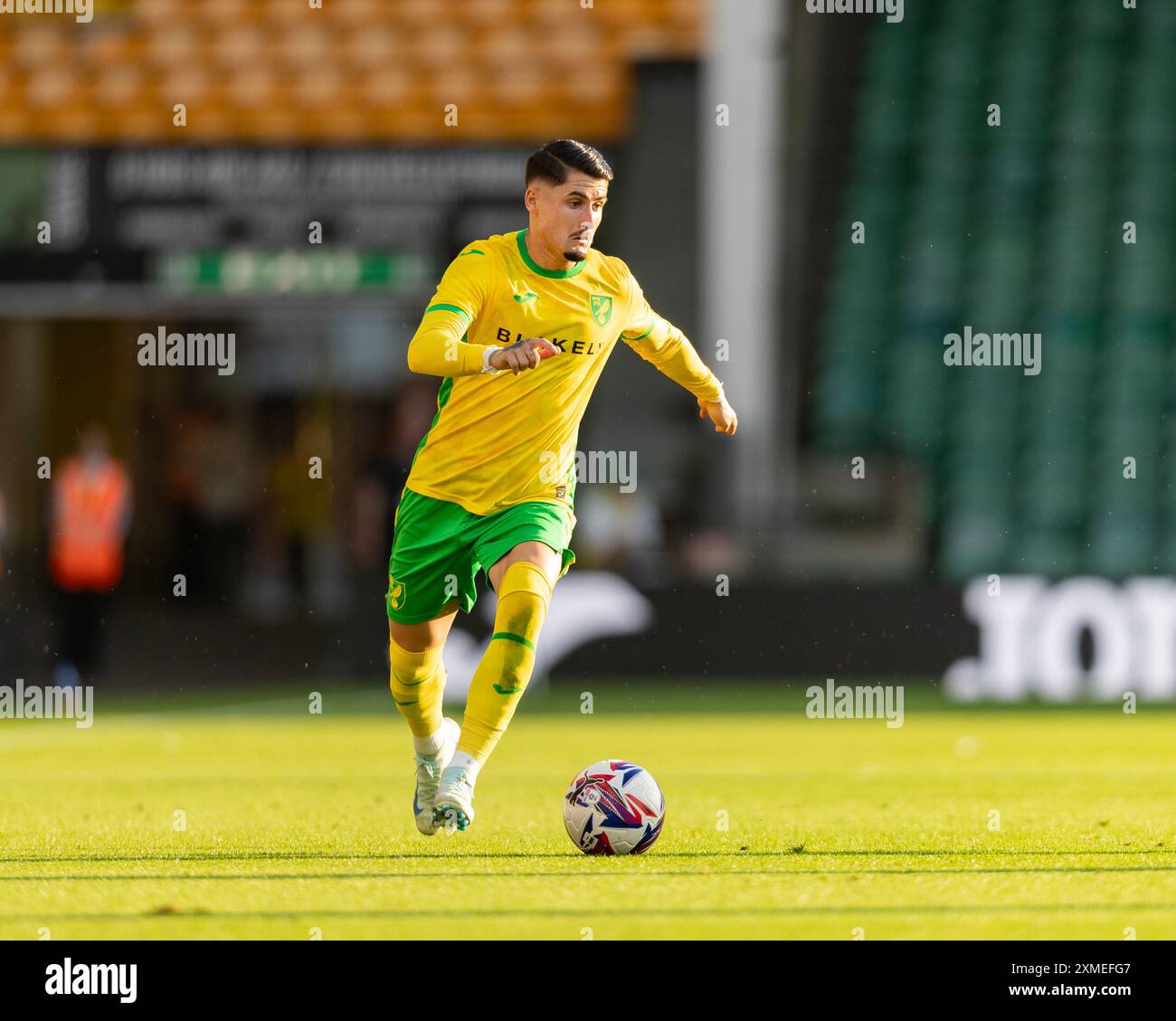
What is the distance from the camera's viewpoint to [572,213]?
238 inches

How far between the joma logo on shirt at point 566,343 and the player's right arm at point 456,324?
0.10 metres

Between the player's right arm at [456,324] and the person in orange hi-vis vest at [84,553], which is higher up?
the player's right arm at [456,324]

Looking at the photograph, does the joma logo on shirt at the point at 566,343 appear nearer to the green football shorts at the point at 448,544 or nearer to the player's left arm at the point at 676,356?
Answer: the player's left arm at the point at 676,356

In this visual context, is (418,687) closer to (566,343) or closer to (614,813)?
(614,813)

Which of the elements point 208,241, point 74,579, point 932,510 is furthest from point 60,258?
point 932,510

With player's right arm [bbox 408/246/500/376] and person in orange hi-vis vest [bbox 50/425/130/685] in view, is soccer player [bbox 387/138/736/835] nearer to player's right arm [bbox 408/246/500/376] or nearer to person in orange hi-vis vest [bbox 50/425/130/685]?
player's right arm [bbox 408/246/500/376]

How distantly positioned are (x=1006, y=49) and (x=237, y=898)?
1737 cm

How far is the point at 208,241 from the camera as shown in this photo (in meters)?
15.5

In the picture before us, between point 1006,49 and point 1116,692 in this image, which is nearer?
point 1116,692

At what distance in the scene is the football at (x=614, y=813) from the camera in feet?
19.4

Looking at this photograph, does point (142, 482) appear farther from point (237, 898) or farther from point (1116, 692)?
point (237, 898)

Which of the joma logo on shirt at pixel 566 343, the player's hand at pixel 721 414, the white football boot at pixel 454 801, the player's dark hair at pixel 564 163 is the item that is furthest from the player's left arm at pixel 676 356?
Result: the white football boot at pixel 454 801

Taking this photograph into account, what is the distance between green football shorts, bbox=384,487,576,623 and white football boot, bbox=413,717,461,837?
1.45ft

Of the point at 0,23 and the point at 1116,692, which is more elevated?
the point at 0,23
